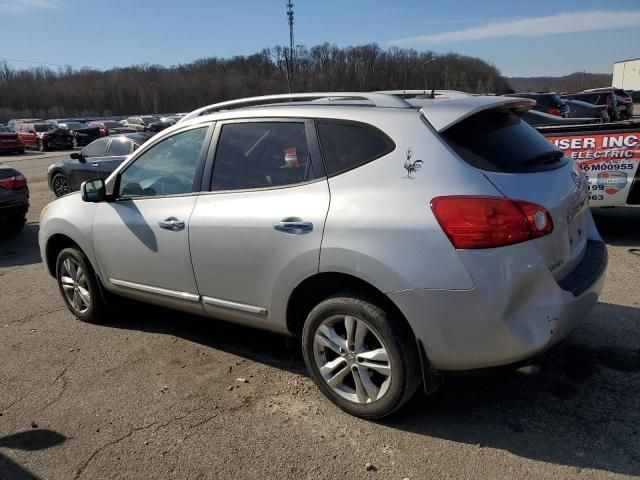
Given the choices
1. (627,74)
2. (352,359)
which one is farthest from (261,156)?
(627,74)

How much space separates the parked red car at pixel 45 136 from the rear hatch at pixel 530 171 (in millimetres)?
36501

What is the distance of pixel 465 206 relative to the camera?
2.53 meters

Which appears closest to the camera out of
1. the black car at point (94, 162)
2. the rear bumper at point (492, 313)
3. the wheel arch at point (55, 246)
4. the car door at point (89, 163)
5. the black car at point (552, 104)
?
the rear bumper at point (492, 313)

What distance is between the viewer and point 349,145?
2979 mm

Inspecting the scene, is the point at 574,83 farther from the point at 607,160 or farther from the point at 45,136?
the point at 607,160

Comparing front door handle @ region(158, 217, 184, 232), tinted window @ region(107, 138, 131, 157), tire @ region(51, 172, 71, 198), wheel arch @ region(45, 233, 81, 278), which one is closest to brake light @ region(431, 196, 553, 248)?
front door handle @ region(158, 217, 184, 232)

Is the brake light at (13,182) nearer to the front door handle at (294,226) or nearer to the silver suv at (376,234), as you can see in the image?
the silver suv at (376,234)

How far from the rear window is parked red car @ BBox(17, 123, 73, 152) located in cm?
3646

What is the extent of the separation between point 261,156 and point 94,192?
5.46 feet

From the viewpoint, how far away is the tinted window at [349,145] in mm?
2879

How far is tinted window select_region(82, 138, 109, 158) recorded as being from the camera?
40.1 feet

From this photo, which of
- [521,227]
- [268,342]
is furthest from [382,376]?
[268,342]

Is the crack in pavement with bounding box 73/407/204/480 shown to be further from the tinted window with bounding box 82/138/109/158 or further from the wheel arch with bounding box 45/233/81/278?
the tinted window with bounding box 82/138/109/158

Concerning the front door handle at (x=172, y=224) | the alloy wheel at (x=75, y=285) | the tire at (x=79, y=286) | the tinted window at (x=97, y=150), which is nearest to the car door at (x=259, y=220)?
the front door handle at (x=172, y=224)
